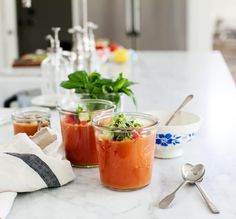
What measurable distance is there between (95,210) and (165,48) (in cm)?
422

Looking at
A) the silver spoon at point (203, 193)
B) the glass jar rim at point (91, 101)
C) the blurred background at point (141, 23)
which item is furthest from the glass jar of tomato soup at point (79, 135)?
the blurred background at point (141, 23)

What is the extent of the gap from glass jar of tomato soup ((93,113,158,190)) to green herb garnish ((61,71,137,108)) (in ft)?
0.91

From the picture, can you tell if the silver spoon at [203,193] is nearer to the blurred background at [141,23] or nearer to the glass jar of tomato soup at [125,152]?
the glass jar of tomato soup at [125,152]

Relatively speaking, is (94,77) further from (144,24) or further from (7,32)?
(7,32)

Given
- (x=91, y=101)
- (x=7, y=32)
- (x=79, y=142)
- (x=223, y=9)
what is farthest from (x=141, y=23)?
(x=79, y=142)

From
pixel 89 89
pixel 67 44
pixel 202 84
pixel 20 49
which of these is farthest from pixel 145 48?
pixel 89 89

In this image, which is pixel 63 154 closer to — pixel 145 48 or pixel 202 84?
pixel 202 84

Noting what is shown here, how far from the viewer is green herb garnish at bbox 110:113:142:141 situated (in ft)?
3.46

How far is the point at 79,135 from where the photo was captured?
121 cm

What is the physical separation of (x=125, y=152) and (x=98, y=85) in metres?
0.39

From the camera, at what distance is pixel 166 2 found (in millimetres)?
5008

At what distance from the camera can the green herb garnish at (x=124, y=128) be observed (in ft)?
3.46

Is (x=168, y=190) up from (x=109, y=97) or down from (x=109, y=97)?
down

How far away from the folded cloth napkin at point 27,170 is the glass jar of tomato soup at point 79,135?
1.3 inches
